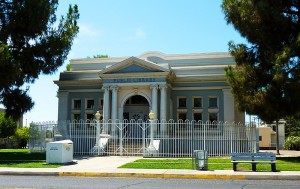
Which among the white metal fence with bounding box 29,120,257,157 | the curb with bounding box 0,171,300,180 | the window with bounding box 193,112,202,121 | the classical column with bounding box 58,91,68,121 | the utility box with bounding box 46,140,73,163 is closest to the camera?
the curb with bounding box 0,171,300,180

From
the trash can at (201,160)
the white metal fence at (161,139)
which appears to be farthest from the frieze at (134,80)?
the trash can at (201,160)

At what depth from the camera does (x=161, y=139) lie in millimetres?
27484

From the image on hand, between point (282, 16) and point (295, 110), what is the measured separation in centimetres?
565

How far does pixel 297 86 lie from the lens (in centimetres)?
2178

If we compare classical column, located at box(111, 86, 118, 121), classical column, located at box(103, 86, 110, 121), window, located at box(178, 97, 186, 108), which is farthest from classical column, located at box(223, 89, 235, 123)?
classical column, located at box(103, 86, 110, 121)

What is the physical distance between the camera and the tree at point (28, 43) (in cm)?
2905

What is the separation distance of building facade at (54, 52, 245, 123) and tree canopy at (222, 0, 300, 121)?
6361 millimetres

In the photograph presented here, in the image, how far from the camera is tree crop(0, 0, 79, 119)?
95.3 ft

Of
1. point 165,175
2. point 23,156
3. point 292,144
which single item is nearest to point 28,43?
point 23,156

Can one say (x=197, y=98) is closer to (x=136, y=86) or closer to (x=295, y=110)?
(x=136, y=86)

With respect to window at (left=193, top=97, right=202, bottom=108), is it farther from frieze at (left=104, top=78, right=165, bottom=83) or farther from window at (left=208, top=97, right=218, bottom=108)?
frieze at (left=104, top=78, right=165, bottom=83)

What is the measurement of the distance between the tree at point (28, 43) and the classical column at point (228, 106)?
13.6m

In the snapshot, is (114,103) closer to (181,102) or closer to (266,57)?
(181,102)

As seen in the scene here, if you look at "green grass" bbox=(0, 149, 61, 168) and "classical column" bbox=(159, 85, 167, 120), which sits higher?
"classical column" bbox=(159, 85, 167, 120)
